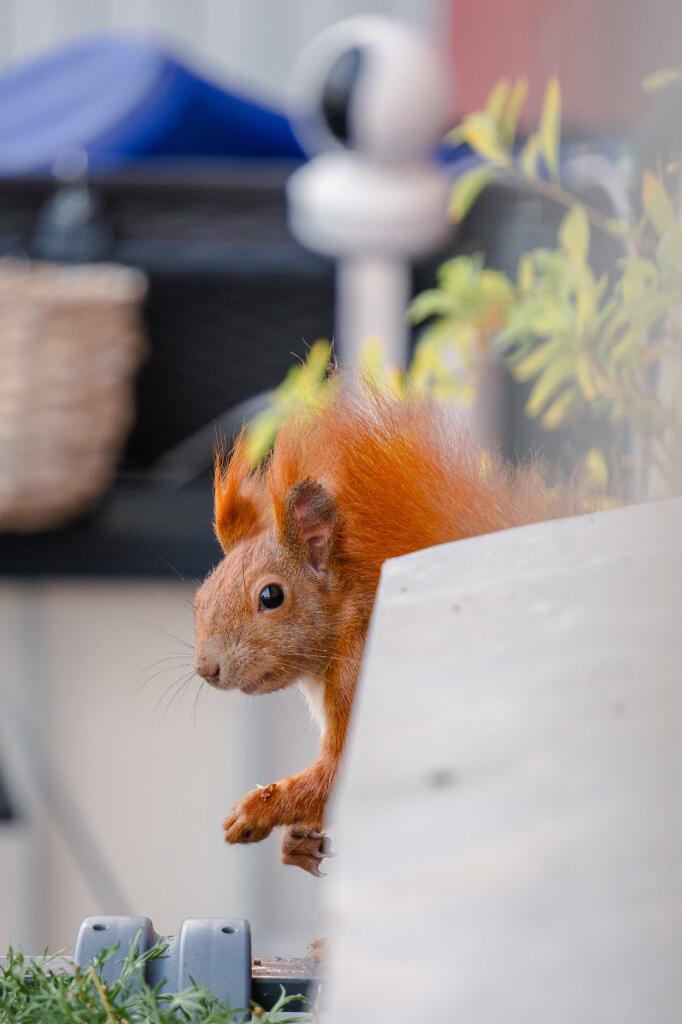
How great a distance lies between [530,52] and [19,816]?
3.50 feet

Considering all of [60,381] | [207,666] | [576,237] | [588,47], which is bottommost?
[60,381]

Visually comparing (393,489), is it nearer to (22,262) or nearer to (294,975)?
(294,975)

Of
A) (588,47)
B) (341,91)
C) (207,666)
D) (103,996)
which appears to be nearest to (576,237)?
(588,47)

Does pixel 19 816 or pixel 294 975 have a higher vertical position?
pixel 294 975

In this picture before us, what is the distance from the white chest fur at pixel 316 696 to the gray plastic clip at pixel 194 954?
0.07 metres

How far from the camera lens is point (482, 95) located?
2.25 meters

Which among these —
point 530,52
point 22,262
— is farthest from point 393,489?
point 22,262

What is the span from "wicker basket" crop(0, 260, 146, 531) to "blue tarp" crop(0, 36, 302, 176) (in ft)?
1.16

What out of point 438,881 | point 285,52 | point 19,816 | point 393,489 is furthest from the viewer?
point 285,52

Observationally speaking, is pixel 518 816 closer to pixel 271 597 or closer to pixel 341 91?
pixel 271 597

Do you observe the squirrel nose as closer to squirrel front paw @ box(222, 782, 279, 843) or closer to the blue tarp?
squirrel front paw @ box(222, 782, 279, 843)

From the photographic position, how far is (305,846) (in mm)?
418

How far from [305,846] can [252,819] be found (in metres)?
0.02

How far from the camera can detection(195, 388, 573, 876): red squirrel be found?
0.42 m
